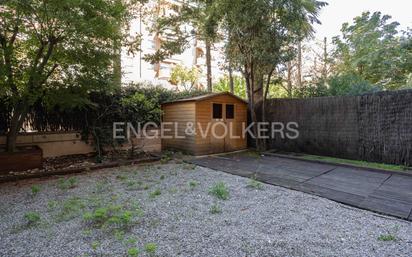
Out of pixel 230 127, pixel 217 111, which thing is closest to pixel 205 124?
pixel 217 111

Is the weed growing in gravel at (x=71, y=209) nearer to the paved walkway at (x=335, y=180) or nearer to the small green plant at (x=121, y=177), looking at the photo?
the small green plant at (x=121, y=177)

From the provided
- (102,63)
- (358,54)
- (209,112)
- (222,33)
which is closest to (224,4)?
(222,33)

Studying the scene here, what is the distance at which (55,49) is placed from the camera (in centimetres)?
448

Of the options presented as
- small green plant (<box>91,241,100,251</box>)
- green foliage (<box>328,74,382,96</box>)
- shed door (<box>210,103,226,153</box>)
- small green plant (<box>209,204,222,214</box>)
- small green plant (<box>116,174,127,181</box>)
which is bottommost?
small green plant (<box>91,241,100,251</box>)

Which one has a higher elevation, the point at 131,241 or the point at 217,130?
the point at 217,130

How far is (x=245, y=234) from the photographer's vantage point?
2.26 m

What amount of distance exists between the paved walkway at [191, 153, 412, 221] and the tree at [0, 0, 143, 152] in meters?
3.15

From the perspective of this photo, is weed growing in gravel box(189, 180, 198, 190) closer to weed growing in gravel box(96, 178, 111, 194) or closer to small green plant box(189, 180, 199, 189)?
small green plant box(189, 180, 199, 189)

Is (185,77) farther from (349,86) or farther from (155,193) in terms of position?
(155,193)

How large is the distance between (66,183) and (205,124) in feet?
12.2

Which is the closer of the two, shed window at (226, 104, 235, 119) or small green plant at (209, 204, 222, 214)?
small green plant at (209, 204, 222, 214)

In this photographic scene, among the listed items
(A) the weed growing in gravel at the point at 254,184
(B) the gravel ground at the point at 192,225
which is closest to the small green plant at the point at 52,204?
(B) the gravel ground at the point at 192,225

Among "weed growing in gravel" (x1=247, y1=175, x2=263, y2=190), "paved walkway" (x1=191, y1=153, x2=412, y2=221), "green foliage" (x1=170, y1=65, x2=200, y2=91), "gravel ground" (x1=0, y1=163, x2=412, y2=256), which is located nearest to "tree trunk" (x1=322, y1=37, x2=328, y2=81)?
"green foliage" (x1=170, y1=65, x2=200, y2=91)

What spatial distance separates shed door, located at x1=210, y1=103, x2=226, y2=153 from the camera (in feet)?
22.5
